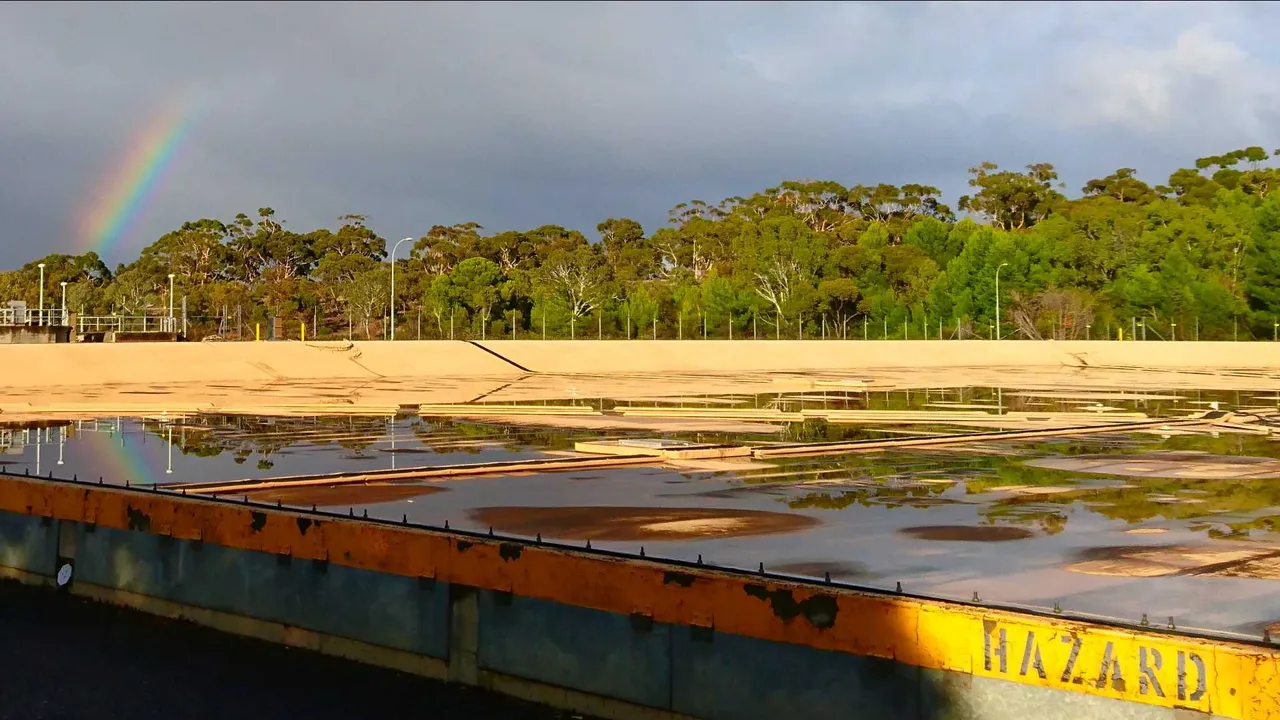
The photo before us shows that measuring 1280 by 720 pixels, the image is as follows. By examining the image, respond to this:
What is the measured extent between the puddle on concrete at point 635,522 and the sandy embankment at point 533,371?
18127 millimetres

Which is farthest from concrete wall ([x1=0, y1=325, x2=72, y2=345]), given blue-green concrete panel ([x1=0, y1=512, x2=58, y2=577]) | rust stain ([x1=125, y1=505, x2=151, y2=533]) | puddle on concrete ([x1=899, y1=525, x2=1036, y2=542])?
puddle on concrete ([x1=899, y1=525, x2=1036, y2=542])

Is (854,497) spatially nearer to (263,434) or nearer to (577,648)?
(577,648)

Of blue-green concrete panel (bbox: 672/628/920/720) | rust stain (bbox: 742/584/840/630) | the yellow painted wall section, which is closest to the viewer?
the yellow painted wall section

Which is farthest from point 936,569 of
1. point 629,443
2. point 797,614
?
point 629,443

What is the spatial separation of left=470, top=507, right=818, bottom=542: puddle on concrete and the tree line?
7114 cm

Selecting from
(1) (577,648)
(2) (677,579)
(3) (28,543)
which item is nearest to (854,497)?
(1) (577,648)

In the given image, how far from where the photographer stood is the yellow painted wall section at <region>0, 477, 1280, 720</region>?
6387 mm

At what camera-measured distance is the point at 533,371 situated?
5738 cm

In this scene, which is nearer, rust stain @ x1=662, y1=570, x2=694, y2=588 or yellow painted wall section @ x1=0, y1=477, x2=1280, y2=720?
yellow painted wall section @ x1=0, y1=477, x2=1280, y2=720

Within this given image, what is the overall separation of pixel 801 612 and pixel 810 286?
95.9 meters

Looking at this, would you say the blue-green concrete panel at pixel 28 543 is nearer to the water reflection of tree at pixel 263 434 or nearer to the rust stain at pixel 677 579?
the water reflection of tree at pixel 263 434

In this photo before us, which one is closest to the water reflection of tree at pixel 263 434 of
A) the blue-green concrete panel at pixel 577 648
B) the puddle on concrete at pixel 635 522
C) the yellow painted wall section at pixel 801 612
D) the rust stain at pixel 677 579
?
the puddle on concrete at pixel 635 522

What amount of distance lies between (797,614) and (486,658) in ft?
8.48

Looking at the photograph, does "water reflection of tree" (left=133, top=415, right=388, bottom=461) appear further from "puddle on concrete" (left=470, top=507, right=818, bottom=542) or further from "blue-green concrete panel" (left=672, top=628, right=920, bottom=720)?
"blue-green concrete panel" (left=672, top=628, right=920, bottom=720)
